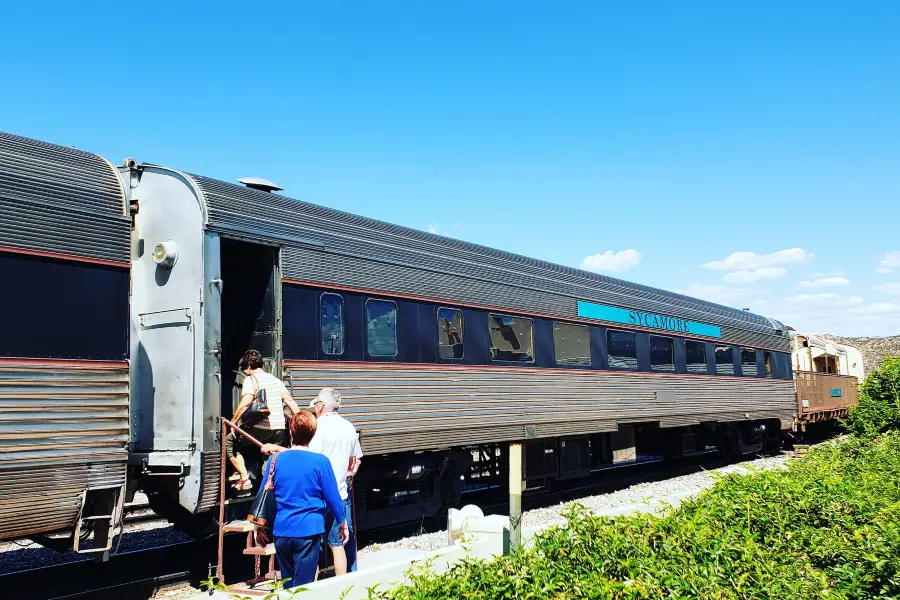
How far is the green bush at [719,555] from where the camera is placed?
14.5 ft

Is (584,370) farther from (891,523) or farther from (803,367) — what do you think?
(803,367)

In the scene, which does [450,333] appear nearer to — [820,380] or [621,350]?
[621,350]

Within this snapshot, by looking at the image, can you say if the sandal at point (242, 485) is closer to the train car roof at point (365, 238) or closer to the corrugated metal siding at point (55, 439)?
the corrugated metal siding at point (55, 439)

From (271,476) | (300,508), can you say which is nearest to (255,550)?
(271,476)

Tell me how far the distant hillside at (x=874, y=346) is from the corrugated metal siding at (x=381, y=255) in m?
44.3

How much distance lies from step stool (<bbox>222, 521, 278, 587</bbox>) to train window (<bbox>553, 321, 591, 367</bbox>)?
644cm

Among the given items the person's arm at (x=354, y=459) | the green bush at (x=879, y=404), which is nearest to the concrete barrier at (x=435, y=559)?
the person's arm at (x=354, y=459)

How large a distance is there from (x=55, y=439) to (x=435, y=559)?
3289 mm

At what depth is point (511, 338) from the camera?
11.9 meters

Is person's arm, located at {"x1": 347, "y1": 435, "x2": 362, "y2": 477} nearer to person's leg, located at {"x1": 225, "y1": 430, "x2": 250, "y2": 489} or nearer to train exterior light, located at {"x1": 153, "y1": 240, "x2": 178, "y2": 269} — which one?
person's leg, located at {"x1": 225, "y1": 430, "x2": 250, "y2": 489}

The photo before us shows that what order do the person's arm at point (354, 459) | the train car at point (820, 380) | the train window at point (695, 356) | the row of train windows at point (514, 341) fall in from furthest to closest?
the train car at point (820, 380) < the train window at point (695, 356) < the row of train windows at point (514, 341) < the person's arm at point (354, 459)

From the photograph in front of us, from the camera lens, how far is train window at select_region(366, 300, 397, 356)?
9.45 m

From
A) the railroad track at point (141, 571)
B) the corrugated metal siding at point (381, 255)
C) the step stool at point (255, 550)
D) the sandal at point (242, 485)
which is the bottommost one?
the railroad track at point (141, 571)

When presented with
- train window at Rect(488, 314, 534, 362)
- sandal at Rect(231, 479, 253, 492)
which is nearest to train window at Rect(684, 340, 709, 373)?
train window at Rect(488, 314, 534, 362)
